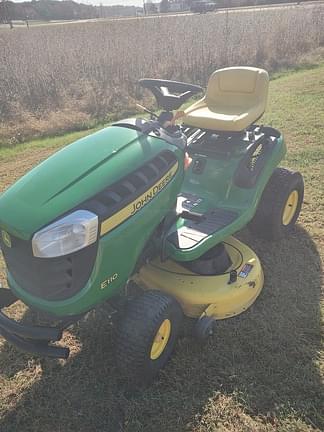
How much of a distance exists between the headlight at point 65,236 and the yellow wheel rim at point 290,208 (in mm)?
1932

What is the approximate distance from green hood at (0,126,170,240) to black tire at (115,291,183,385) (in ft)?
1.98

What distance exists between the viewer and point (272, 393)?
6.82ft

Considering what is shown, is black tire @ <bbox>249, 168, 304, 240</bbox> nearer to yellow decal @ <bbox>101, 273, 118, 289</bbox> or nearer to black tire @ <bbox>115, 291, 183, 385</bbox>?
black tire @ <bbox>115, 291, 183, 385</bbox>

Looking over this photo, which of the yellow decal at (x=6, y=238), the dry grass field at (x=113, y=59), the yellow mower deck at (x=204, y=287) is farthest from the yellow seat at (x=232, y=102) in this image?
the dry grass field at (x=113, y=59)

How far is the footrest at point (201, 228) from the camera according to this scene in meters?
2.35

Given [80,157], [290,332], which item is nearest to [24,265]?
[80,157]

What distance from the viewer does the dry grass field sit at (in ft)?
23.0

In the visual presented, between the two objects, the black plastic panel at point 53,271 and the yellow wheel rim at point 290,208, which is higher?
the black plastic panel at point 53,271

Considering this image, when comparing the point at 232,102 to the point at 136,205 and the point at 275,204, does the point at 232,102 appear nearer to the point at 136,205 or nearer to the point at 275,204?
the point at 275,204

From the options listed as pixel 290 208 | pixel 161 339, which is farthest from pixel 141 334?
pixel 290 208

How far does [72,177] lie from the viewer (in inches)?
76.6

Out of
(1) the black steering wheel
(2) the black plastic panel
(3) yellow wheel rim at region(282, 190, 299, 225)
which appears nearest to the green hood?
(2) the black plastic panel

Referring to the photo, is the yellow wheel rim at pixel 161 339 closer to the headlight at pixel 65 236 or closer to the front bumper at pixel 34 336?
the front bumper at pixel 34 336

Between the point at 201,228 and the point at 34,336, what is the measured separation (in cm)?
111
